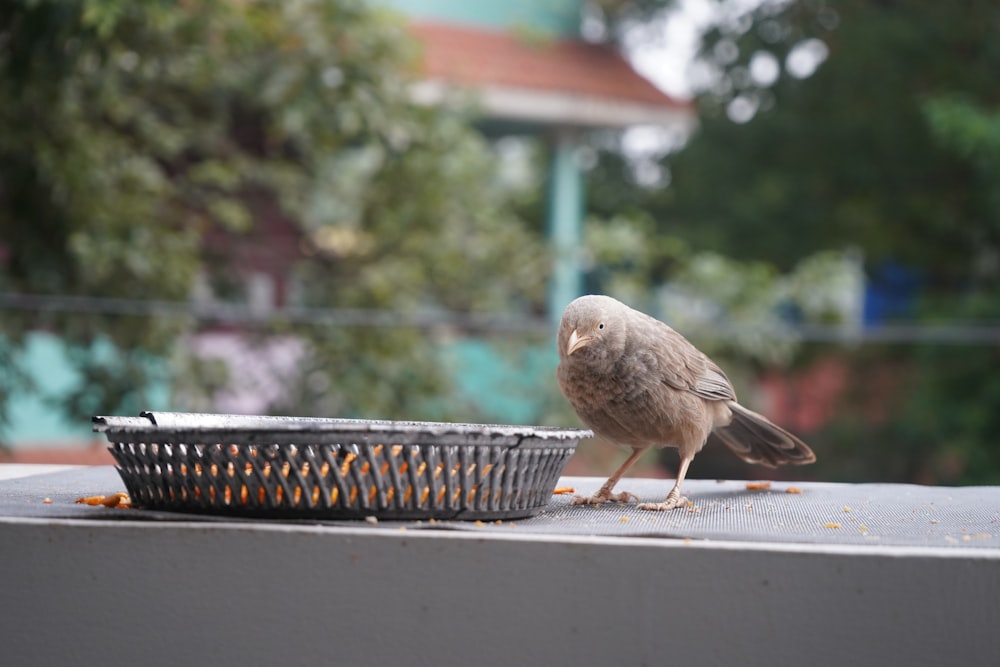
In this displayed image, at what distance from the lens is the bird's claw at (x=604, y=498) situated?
9.53ft

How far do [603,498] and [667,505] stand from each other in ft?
0.73

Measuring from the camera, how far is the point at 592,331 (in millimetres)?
2980

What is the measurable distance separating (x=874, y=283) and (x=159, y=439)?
12.2 metres

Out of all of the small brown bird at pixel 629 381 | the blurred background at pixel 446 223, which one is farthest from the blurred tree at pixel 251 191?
the small brown bird at pixel 629 381

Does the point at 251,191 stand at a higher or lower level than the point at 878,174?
lower

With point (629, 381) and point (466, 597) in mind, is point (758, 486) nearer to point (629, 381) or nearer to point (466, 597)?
point (629, 381)

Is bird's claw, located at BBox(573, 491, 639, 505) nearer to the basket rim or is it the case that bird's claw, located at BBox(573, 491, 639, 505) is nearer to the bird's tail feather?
the basket rim

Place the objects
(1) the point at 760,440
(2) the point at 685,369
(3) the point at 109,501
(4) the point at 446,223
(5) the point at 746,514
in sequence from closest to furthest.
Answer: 1. (3) the point at 109,501
2. (5) the point at 746,514
3. (2) the point at 685,369
4. (1) the point at 760,440
5. (4) the point at 446,223

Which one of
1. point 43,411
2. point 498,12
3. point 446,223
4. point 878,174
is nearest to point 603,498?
A: point 446,223

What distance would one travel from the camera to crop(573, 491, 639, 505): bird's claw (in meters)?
2.90

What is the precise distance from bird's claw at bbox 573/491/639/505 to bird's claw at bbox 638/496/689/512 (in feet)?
0.39

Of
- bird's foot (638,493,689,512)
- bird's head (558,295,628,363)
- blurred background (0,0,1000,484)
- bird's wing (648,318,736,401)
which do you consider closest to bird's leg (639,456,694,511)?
bird's foot (638,493,689,512)

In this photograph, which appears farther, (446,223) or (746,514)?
(446,223)

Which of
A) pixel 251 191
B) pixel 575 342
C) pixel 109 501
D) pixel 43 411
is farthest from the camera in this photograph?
pixel 251 191
